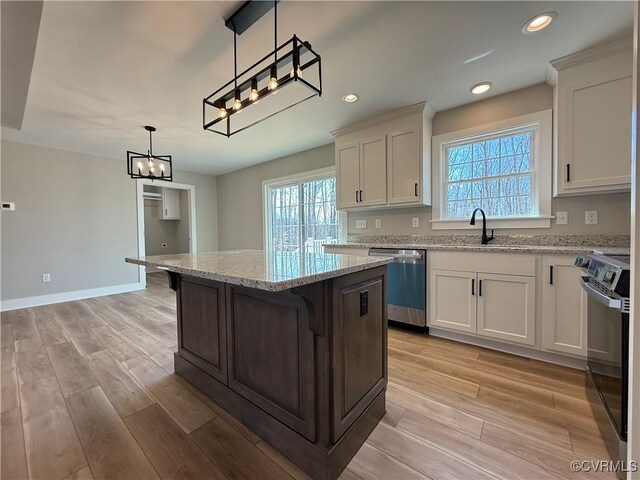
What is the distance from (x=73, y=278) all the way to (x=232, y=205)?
2.98 meters

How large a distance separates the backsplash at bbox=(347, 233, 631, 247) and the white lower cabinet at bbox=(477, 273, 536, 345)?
597 millimetres

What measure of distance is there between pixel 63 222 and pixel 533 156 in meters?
6.40

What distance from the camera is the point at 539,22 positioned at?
174 centimetres

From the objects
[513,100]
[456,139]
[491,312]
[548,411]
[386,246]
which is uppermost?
[513,100]

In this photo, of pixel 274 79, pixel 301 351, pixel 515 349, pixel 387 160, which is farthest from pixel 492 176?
pixel 301 351

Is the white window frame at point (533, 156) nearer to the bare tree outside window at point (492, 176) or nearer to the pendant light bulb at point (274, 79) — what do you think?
the bare tree outside window at point (492, 176)

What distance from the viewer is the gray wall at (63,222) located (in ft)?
12.3

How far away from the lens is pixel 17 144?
379 centimetres

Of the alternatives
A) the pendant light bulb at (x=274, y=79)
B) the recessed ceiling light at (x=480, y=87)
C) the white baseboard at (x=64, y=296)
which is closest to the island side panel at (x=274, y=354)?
the pendant light bulb at (x=274, y=79)

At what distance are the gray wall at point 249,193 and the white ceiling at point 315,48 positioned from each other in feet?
3.94

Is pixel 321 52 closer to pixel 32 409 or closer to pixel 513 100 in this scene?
pixel 513 100

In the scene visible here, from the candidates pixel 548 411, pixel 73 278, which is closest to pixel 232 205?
pixel 73 278

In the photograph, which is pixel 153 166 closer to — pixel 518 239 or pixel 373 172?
pixel 373 172

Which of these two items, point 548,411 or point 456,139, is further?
point 456,139
